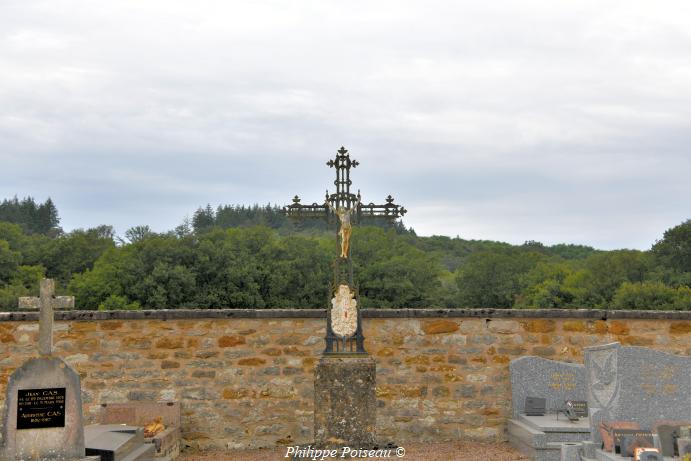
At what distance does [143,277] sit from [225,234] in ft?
22.0

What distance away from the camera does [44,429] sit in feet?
23.7

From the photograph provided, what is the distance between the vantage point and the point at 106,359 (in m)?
10.0

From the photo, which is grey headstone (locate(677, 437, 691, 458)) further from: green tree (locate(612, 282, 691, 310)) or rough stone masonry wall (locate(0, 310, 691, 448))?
green tree (locate(612, 282, 691, 310))

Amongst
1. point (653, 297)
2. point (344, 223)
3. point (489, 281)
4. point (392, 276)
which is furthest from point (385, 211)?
point (489, 281)

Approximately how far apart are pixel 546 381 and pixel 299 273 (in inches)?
1101

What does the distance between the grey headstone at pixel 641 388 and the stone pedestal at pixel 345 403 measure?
2172mm

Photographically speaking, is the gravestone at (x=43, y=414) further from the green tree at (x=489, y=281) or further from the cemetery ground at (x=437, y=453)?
the green tree at (x=489, y=281)

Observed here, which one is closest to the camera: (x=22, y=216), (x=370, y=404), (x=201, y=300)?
(x=370, y=404)

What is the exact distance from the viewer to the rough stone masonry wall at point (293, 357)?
997cm

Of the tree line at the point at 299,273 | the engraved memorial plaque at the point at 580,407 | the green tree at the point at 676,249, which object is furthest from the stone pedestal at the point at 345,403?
the green tree at the point at 676,249

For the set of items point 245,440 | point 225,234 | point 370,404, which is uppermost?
point 225,234

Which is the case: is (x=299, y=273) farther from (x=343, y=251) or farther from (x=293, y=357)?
(x=343, y=251)

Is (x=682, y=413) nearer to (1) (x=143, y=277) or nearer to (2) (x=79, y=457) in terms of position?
(2) (x=79, y=457)

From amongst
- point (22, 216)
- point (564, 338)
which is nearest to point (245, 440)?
point (564, 338)
